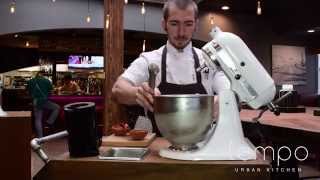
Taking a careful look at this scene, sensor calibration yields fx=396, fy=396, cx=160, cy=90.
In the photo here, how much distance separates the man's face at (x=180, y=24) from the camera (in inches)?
63.9

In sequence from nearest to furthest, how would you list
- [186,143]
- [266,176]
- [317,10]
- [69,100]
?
[266,176]
[186,143]
[317,10]
[69,100]

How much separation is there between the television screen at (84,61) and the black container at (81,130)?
1120 centimetres

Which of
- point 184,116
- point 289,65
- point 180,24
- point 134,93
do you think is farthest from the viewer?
point 289,65

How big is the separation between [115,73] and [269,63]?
598 centimetres

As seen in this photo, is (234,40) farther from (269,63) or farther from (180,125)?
(269,63)

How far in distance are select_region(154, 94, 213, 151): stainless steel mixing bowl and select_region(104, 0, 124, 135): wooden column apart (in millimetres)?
3631

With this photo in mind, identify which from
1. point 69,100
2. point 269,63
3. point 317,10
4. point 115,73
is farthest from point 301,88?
point 115,73

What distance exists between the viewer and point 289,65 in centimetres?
1005

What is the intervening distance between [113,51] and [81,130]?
12.1 feet

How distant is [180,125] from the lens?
3.77 feet

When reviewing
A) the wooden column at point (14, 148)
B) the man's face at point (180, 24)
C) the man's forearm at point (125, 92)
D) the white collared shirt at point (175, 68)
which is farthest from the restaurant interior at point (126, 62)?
the man's face at point (180, 24)

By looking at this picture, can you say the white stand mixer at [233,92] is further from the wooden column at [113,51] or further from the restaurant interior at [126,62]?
the wooden column at [113,51]

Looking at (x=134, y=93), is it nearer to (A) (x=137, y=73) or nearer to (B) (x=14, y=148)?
(A) (x=137, y=73)

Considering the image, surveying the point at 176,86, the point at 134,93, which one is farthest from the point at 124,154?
the point at 176,86
